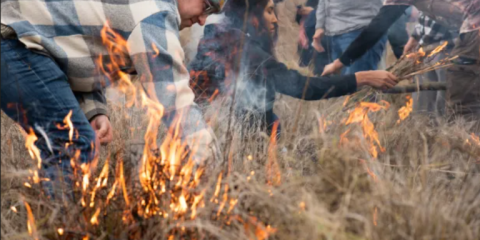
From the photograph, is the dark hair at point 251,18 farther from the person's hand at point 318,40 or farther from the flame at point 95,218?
the flame at point 95,218

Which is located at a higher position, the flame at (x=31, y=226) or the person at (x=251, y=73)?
the flame at (x=31, y=226)

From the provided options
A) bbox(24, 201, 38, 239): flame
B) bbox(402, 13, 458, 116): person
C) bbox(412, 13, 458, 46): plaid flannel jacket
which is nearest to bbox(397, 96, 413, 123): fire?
bbox(402, 13, 458, 116): person

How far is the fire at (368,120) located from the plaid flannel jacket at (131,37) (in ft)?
3.09

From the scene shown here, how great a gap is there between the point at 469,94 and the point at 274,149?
64.4 inches

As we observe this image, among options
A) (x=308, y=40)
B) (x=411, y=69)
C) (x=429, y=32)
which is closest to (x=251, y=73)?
(x=308, y=40)

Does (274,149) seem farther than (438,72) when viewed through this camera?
No

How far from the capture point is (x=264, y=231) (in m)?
1.77

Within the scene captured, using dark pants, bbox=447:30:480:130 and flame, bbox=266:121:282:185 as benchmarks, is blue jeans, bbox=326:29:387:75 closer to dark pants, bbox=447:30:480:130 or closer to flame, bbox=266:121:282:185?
dark pants, bbox=447:30:480:130

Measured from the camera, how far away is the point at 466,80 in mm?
3654

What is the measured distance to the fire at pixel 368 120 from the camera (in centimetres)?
284

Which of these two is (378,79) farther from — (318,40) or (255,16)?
(255,16)

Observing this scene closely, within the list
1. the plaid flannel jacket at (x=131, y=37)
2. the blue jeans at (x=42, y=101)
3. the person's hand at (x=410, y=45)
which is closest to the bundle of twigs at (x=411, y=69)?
the person's hand at (x=410, y=45)

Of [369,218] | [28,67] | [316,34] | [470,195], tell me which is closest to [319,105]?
[316,34]

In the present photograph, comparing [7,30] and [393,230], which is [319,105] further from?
[7,30]
